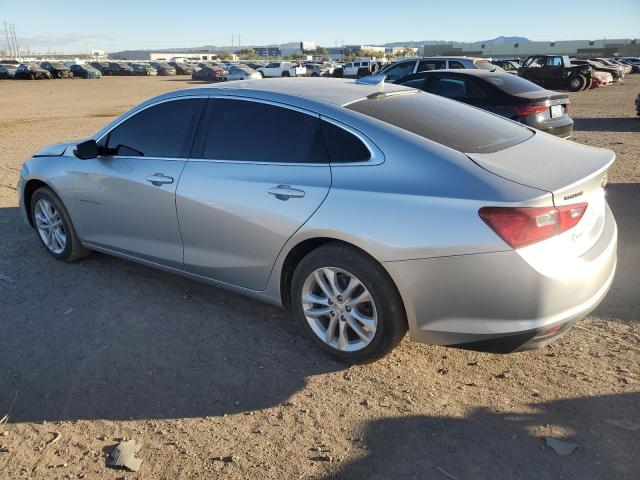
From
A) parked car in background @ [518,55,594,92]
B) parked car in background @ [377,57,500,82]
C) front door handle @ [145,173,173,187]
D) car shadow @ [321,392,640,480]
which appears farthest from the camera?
parked car in background @ [518,55,594,92]

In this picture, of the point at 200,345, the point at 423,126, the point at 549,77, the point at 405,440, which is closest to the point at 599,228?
the point at 423,126

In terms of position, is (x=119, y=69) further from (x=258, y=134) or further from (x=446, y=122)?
(x=446, y=122)

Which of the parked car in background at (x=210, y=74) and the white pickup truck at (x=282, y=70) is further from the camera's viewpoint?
the parked car in background at (x=210, y=74)

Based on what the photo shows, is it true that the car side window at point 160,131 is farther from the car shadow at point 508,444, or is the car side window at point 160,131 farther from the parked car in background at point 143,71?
the parked car in background at point 143,71

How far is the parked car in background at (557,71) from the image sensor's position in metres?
26.3

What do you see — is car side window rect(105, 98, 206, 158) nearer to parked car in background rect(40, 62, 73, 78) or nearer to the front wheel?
the front wheel

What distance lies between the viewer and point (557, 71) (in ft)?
87.0

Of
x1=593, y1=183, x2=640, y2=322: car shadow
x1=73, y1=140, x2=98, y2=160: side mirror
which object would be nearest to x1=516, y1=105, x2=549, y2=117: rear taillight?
x1=593, y1=183, x2=640, y2=322: car shadow

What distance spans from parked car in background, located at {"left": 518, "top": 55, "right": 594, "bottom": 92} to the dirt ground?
24718mm

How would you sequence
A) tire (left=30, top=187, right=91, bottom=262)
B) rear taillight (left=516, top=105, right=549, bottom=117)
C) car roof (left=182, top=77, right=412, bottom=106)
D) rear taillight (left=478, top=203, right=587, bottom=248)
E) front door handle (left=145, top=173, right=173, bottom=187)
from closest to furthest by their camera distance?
rear taillight (left=478, top=203, right=587, bottom=248) → car roof (left=182, top=77, right=412, bottom=106) → front door handle (left=145, top=173, right=173, bottom=187) → tire (left=30, top=187, right=91, bottom=262) → rear taillight (left=516, top=105, right=549, bottom=117)

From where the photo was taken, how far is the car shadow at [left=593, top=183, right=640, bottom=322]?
4031mm

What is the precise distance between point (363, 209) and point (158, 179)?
5.75 feet

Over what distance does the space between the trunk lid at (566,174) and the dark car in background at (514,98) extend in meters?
4.76

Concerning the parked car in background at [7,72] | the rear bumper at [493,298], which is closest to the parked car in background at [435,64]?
the rear bumper at [493,298]
